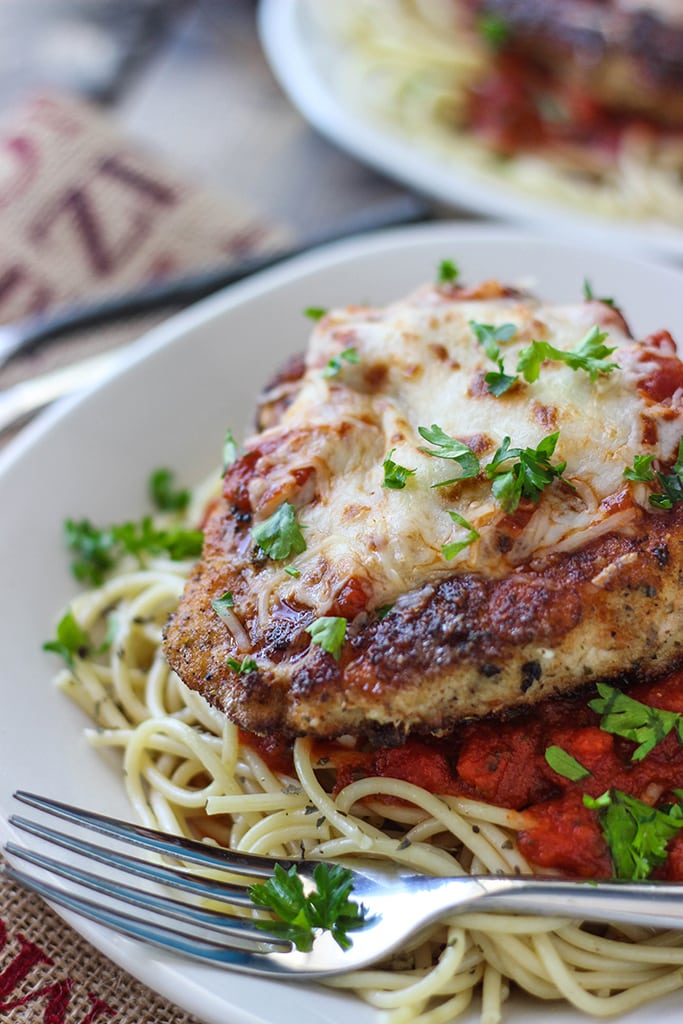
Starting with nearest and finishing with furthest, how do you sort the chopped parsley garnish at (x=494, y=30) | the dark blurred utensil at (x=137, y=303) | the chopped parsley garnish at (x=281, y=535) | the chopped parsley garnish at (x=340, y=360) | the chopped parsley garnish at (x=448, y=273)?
1. the chopped parsley garnish at (x=281, y=535)
2. the chopped parsley garnish at (x=340, y=360)
3. the chopped parsley garnish at (x=448, y=273)
4. the dark blurred utensil at (x=137, y=303)
5. the chopped parsley garnish at (x=494, y=30)

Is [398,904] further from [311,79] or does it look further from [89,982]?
[311,79]

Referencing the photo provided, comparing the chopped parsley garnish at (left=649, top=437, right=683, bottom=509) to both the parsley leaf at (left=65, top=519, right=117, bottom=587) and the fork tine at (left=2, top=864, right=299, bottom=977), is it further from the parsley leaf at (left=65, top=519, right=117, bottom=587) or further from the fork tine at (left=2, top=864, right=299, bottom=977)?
the parsley leaf at (left=65, top=519, right=117, bottom=587)

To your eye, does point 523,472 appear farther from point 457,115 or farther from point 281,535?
point 457,115

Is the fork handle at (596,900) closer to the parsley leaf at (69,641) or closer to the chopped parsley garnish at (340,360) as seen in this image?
the chopped parsley garnish at (340,360)

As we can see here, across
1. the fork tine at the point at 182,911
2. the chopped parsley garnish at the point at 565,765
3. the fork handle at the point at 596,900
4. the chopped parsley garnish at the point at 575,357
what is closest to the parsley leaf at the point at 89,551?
the fork tine at the point at 182,911

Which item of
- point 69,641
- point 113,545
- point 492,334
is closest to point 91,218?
point 113,545
